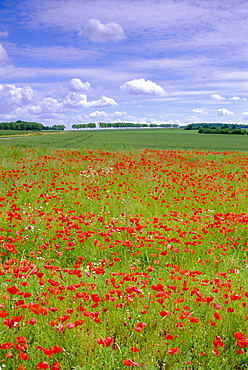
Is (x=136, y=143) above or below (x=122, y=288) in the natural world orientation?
above

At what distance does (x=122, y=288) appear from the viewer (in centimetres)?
455

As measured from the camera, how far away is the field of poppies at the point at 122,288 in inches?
125

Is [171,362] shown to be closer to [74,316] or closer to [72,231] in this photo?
[74,316]

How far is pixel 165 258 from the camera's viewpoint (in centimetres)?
617

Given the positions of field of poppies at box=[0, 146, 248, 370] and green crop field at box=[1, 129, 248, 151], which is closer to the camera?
field of poppies at box=[0, 146, 248, 370]

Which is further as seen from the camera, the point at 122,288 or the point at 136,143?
the point at 136,143

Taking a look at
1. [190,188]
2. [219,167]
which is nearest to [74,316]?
[190,188]

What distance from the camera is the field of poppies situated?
10.4ft

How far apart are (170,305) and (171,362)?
90 centimetres

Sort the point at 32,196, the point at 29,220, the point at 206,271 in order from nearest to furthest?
the point at 206,271
the point at 29,220
the point at 32,196

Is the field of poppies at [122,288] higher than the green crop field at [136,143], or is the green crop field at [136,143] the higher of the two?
the green crop field at [136,143]

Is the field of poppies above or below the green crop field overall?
below

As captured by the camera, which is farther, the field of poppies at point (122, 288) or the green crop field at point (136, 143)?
the green crop field at point (136, 143)

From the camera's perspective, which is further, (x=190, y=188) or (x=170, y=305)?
(x=190, y=188)
